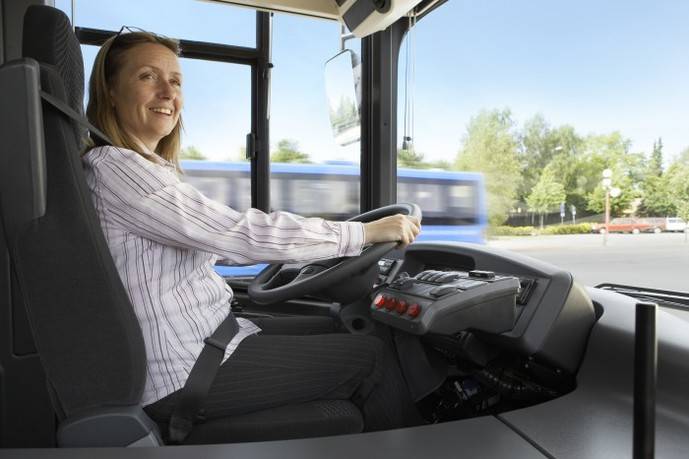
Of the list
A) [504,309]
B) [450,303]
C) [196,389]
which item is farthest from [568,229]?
[196,389]

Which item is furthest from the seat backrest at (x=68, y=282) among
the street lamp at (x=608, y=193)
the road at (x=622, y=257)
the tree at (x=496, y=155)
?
the tree at (x=496, y=155)

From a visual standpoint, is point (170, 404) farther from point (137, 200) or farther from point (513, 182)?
point (513, 182)

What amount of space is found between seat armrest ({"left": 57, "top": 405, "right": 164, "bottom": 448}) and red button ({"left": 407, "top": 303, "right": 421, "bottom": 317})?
19.1 inches

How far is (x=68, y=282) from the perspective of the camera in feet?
2.45

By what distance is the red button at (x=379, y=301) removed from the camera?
3.73 ft

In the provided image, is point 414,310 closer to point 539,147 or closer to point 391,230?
point 391,230

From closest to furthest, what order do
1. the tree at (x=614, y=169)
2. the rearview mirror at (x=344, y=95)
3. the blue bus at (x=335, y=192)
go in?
the tree at (x=614, y=169), the rearview mirror at (x=344, y=95), the blue bus at (x=335, y=192)

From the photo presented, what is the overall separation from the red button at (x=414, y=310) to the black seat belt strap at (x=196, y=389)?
0.34 meters

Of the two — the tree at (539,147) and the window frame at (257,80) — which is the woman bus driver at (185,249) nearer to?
the tree at (539,147)

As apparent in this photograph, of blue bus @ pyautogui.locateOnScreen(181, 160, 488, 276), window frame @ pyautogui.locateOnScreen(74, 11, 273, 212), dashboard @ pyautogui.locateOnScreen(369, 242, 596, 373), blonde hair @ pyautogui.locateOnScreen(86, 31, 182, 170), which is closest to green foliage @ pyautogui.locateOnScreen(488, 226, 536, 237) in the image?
dashboard @ pyautogui.locateOnScreen(369, 242, 596, 373)

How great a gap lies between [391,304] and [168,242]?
17.6 inches

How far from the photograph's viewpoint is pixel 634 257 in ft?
4.11

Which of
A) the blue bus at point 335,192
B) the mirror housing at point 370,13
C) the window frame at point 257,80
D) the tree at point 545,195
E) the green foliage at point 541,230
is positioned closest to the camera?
the green foliage at point 541,230

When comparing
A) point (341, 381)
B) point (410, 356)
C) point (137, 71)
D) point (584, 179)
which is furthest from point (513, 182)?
point (137, 71)
